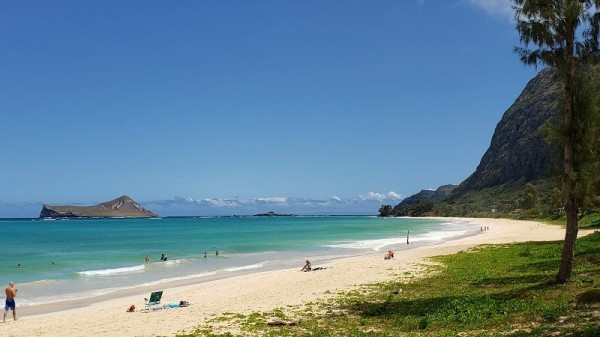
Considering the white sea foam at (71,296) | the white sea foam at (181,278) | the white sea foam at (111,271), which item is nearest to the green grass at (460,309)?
the white sea foam at (71,296)

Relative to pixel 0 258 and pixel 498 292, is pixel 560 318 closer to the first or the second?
pixel 498 292

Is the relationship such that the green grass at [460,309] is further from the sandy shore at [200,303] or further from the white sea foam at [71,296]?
the white sea foam at [71,296]

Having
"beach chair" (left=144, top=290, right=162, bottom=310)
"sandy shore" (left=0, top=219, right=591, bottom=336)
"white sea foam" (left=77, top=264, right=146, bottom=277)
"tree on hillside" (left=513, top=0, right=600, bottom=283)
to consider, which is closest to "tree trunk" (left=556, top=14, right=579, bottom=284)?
"tree on hillside" (left=513, top=0, right=600, bottom=283)

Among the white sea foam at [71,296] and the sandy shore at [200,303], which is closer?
the sandy shore at [200,303]

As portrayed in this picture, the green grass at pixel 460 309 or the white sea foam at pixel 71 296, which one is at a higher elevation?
the green grass at pixel 460 309

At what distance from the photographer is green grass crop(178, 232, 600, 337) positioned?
1273cm

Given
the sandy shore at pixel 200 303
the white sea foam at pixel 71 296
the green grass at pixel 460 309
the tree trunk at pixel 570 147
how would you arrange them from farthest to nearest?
the white sea foam at pixel 71 296, the sandy shore at pixel 200 303, the tree trunk at pixel 570 147, the green grass at pixel 460 309

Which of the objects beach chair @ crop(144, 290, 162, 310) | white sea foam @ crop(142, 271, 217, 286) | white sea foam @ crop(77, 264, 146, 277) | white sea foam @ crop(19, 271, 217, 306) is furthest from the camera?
white sea foam @ crop(77, 264, 146, 277)

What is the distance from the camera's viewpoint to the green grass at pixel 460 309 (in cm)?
1273

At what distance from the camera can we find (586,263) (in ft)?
74.5

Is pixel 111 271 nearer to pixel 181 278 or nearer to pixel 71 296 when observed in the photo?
pixel 181 278

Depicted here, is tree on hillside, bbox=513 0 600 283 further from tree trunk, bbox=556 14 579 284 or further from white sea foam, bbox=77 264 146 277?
white sea foam, bbox=77 264 146 277

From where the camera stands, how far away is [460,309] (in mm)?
14969

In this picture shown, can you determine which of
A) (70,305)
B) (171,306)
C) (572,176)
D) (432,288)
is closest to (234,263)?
(70,305)
